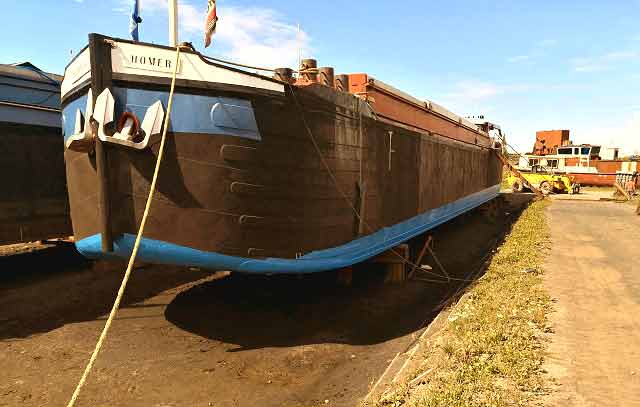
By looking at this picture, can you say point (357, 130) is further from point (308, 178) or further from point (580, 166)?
point (580, 166)

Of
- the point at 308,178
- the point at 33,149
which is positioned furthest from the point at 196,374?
the point at 33,149

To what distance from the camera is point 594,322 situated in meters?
5.38

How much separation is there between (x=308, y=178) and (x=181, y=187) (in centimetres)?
171

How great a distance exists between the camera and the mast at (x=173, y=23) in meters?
5.28

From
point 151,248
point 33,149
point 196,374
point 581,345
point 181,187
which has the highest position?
point 33,149

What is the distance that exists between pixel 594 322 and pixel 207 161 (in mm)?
5467

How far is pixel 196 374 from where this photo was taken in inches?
191

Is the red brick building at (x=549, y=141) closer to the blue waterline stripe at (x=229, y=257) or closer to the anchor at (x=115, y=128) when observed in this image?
the blue waterline stripe at (x=229, y=257)

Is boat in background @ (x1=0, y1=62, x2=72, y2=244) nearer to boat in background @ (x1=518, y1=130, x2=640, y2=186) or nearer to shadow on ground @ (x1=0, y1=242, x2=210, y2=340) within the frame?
shadow on ground @ (x1=0, y1=242, x2=210, y2=340)

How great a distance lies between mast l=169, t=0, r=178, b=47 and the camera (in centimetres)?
528

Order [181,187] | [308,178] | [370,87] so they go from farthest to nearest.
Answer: [370,87] < [308,178] < [181,187]

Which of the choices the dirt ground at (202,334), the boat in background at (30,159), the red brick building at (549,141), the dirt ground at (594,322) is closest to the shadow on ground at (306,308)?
the dirt ground at (202,334)

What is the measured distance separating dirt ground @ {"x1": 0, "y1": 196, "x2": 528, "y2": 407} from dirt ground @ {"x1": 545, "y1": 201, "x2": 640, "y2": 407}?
1.94m

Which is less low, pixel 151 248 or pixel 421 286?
pixel 151 248
